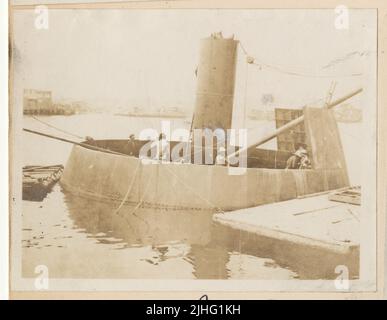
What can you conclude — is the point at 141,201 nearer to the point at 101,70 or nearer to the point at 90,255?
the point at 90,255

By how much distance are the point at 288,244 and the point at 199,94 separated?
0.77 metres

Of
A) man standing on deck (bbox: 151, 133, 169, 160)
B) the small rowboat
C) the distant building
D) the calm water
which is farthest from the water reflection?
the distant building

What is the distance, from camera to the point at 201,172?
7.27 feet

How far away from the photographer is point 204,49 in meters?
2.21

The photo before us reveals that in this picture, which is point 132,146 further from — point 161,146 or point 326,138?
point 326,138

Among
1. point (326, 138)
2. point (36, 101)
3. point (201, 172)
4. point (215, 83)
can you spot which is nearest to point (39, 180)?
point (36, 101)

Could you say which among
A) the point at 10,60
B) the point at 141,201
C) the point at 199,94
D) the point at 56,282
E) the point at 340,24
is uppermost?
the point at 340,24

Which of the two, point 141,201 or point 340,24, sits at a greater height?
point 340,24

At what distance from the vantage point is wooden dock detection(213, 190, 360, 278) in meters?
2.18

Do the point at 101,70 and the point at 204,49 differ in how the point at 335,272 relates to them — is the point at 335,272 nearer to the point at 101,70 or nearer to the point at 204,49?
the point at 204,49

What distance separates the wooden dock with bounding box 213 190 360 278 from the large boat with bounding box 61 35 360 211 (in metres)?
0.06

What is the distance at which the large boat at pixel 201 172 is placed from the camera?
2.21 m

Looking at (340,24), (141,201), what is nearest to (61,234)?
(141,201)

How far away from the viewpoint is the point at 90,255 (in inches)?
86.4
